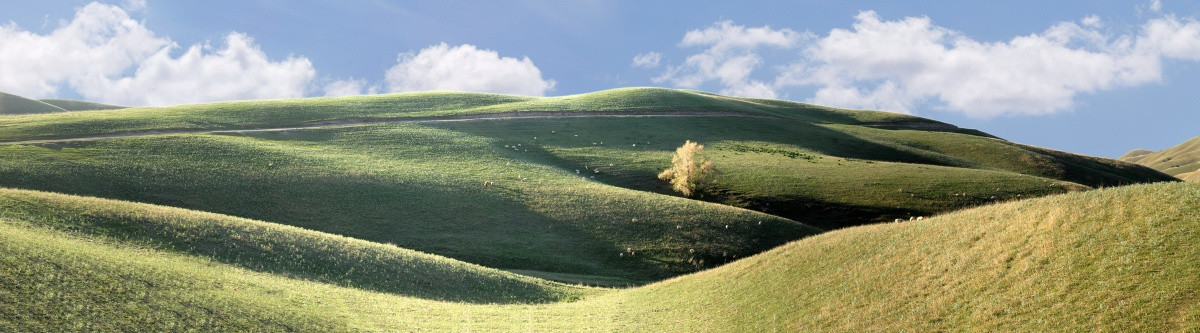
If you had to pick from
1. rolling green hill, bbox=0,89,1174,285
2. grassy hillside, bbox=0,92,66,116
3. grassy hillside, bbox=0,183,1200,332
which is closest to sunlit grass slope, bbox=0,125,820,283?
rolling green hill, bbox=0,89,1174,285

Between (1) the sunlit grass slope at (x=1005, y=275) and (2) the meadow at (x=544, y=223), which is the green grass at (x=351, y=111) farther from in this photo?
(1) the sunlit grass slope at (x=1005, y=275)

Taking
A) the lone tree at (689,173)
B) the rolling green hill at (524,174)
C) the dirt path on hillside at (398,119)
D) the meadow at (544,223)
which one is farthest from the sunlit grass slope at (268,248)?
the dirt path on hillside at (398,119)

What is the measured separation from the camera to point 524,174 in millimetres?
65375

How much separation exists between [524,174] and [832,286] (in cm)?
4465

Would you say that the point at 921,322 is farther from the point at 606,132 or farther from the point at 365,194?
the point at 606,132

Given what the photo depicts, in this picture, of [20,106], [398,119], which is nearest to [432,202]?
[398,119]

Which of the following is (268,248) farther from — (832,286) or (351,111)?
(351,111)

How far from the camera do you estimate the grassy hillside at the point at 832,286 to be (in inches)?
672

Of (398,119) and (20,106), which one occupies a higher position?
(398,119)

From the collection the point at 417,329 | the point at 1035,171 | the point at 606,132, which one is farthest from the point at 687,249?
the point at 1035,171

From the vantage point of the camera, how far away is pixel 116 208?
1294 inches

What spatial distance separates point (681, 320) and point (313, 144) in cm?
5881

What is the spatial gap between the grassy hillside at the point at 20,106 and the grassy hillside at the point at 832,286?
172 meters

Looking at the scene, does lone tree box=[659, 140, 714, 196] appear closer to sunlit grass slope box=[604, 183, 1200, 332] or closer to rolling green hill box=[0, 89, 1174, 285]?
rolling green hill box=[0, 89, 1174, 285]
